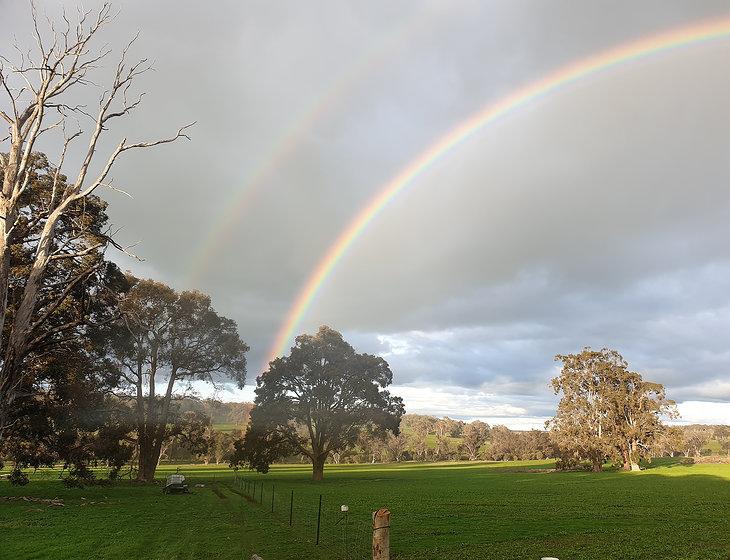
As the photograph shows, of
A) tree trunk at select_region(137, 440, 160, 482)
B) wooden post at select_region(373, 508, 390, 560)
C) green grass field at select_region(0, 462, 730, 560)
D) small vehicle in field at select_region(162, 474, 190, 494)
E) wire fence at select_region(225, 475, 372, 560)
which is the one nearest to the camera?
wooden post at select_region(373, 508, 390, 560)

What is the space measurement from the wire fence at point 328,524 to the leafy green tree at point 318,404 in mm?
24436

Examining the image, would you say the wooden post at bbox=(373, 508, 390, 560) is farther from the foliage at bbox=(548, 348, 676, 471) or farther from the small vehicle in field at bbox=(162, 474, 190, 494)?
the foliage at bbox=(548, 348, 676, 471)

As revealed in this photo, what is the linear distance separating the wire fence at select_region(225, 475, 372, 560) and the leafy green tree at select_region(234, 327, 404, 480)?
24.4 m

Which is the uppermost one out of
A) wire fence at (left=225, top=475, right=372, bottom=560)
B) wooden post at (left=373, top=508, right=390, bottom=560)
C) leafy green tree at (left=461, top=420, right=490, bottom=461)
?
wooden post at (left=373, top=508, right=390, bottom=560)

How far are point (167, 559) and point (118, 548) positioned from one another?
3026 millimetres

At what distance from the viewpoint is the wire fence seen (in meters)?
17.8

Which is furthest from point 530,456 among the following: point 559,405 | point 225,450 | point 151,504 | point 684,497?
point 151,504

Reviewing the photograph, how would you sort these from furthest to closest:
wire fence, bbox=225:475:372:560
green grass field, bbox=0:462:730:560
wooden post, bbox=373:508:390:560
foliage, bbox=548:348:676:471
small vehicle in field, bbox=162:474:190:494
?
foliage, bbox=548:348:676:471 → small vehicle in field, bbox=162:474:190:494 → wire fence, bbox=225:475:372:560 → green grass field, bbox=0:462:730:560 → wooden post, bbox=373:508:390:560

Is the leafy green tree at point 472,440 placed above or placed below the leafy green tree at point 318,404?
below

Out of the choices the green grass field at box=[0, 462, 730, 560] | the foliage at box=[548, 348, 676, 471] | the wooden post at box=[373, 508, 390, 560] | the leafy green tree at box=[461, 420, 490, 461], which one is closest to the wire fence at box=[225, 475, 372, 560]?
the green grass field at box=[0, 462, 730, 560]

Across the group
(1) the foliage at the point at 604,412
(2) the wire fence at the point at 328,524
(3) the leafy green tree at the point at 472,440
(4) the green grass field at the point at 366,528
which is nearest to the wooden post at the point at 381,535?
(2) the wire fence at the point at 328,524

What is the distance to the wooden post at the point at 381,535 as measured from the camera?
9719 mm

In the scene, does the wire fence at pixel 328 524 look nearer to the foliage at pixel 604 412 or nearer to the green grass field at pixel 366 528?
the green grass field at pixel 366 528

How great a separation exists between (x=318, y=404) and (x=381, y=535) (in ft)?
183
